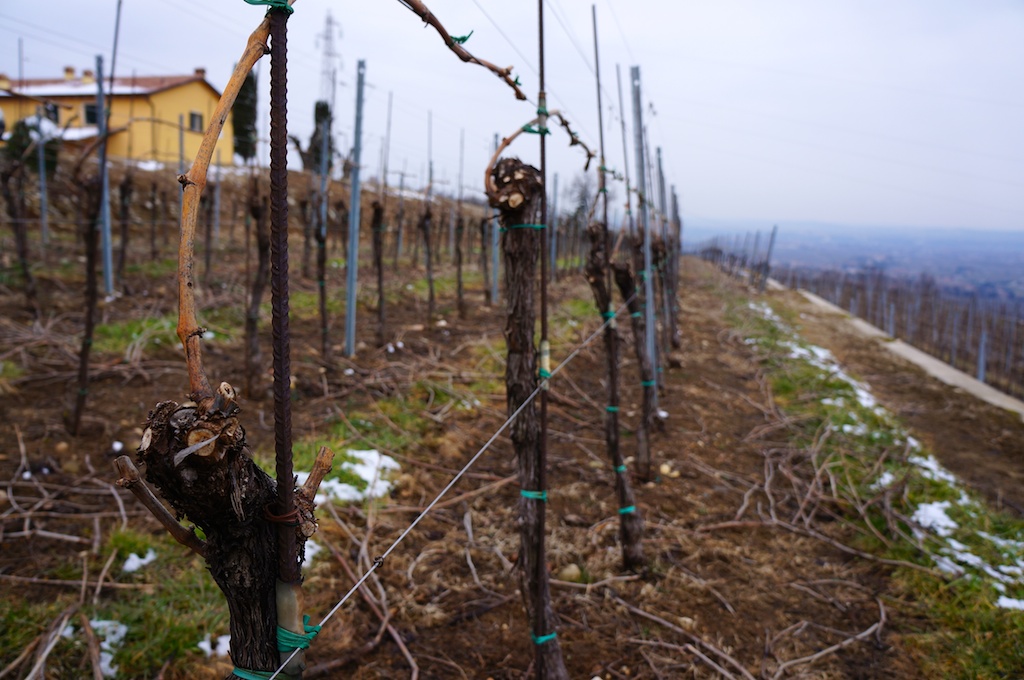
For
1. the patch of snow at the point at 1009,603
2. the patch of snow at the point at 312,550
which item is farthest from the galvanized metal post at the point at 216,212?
the patch of snow at the point at 1009,603

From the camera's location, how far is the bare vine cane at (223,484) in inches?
35.1

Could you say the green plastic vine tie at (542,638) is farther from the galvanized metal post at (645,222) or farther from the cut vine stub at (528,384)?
the galvanized metal post at (645,222)

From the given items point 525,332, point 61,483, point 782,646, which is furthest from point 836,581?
point 61,483

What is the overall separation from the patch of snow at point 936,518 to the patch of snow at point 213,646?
490 centimetres

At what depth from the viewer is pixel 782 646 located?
3.14 metres

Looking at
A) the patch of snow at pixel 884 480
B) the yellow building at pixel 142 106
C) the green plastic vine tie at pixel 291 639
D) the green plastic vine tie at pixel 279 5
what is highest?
the yellow building at pixel 142 106

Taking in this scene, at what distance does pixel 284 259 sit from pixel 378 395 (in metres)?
5.62

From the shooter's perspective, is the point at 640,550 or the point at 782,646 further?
the point at 640,550

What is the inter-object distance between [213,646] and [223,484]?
2334 millimetres

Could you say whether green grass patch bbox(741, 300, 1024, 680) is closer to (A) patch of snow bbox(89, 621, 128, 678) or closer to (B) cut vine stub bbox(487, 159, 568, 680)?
(B) cut vine stub bbox(487, 159, 568, 680)

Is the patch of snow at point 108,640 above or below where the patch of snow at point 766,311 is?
below

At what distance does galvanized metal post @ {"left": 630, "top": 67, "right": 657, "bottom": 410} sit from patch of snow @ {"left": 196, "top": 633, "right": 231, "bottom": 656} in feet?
11.5

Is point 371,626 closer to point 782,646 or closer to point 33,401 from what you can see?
point 782,646

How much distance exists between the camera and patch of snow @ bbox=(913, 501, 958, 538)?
14.7ft
